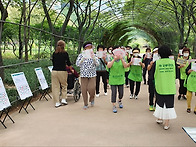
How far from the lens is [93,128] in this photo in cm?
458

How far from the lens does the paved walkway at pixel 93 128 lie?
394cm

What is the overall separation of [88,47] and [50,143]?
266 cm

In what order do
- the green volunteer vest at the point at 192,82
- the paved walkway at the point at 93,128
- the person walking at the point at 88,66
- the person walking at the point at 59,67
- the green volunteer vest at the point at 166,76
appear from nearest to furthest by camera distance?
the paved walkway at the point at 93,128 < the green volunteer vest at the point at 166,76 < the green volunteer vest at the point at 192,82 < the person walking at the point at 88,66 < the person walking at the point at 59,67

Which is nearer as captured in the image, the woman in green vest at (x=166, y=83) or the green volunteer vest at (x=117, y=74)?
the woman in green vest at (x=166, y=83)

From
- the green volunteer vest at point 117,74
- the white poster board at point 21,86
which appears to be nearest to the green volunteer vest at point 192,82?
the green volunteer vest at point 117,74

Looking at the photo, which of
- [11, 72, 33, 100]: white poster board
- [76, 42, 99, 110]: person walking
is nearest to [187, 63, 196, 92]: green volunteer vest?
[76, 42, 99, 110]: person walking

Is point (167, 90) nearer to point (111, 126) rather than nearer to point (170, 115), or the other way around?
point (170, 115)

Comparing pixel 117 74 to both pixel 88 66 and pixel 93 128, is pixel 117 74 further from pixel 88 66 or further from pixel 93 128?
pixel 93 128

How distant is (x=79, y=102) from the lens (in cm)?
675

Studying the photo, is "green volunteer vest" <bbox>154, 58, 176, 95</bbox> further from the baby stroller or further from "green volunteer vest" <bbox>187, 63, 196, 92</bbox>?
the baby stroller

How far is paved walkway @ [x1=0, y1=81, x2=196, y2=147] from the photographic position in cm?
394

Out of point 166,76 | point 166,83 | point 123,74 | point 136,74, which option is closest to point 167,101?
point 166,83

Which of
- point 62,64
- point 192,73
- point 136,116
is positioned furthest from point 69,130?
point 192,73

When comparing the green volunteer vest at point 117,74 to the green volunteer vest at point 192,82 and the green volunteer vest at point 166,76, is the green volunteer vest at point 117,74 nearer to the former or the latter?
the green volunteer vest at point 166,76
